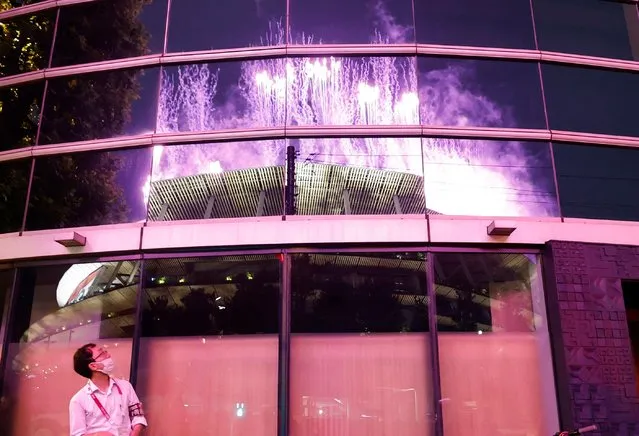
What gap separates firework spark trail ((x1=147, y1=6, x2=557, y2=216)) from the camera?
855 centimetres

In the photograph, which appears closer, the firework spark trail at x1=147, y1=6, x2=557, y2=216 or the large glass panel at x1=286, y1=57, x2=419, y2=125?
the firework spark trail at x1=147, y1=6, x2=557, y2=216

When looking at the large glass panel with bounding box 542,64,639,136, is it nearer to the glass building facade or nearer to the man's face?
the glass building facade

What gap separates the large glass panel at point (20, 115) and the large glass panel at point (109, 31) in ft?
1.97

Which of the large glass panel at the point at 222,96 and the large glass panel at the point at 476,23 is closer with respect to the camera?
the large glass panel at the point at 222,96

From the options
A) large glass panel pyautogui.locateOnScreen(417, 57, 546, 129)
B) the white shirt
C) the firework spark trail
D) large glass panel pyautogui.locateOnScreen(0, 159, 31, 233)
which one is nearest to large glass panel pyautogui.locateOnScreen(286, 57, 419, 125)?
the firework spark trail

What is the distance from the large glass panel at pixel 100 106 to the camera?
9250 mm

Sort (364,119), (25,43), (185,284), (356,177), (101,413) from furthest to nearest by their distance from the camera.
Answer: (25,43)
(364,119)
(356,177)
(185,284)
(101,413)

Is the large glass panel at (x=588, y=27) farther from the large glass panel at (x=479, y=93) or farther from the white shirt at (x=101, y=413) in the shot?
the white shirt at (x=101, y=413)

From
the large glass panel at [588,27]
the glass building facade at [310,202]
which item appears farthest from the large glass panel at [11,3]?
the large glass panel at [588,27]

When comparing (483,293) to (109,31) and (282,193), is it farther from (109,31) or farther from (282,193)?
(109,31)

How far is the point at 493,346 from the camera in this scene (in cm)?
774

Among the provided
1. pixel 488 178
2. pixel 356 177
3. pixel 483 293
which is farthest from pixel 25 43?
pixel 483 293

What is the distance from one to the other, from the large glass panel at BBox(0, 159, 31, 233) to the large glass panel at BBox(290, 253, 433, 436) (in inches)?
168

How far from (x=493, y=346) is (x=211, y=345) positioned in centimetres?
349
